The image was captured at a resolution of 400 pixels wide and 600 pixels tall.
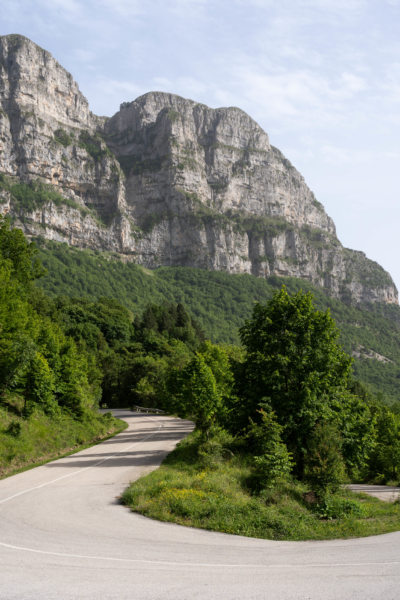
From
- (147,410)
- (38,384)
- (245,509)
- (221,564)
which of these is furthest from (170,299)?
(221,564)

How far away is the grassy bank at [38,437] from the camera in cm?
2369

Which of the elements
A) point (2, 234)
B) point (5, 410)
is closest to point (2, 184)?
point (2, 234)

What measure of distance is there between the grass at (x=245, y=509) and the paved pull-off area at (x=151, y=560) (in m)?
0.65

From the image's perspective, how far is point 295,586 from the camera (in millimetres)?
7773

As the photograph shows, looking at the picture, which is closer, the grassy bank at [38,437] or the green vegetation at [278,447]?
the green vegetation at [278,447]

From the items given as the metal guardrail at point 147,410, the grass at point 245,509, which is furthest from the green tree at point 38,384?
the metal guardrail at point 147,410

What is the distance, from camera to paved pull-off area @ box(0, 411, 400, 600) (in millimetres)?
7371

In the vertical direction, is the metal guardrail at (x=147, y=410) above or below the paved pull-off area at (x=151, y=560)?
below

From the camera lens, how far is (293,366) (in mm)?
24984

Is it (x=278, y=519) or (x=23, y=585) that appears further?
(x=278, y=519)

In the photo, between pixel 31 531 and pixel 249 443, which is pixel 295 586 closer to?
pixel 31 531

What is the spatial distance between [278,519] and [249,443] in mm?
11517

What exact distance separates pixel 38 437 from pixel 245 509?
17.9 metres

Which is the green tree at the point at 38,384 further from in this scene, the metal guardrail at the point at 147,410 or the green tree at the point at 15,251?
the metal guardrail at the point at 147,410
